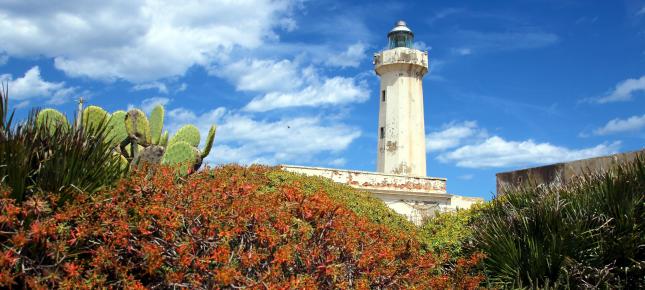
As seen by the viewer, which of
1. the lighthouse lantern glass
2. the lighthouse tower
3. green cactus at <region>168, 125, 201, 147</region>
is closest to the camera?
green cactus at <region>168, 125, 201, 147</region>

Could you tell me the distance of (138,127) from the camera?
16.3 meters

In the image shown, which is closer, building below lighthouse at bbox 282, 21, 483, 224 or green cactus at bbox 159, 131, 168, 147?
green cactus at bbox 159, 131, 168, 147

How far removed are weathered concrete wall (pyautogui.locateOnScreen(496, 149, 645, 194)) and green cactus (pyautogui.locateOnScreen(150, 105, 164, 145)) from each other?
9.12 m

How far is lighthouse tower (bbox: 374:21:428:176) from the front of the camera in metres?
32.7

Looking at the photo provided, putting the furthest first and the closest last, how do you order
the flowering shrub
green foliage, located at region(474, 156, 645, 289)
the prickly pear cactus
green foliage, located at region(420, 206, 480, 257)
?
1. the prickly pear cactus
2. green foliage, located at region(420, 206, 480, 257)
3. green foliage, located at region(474, 156, 645, 289)
4. the flowering shrub

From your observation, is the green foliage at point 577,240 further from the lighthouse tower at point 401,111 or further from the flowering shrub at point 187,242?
the lighthouse tower at point 401,111

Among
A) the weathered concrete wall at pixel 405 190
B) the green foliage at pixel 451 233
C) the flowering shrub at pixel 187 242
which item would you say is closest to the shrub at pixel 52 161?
the flowering shrub at pixel 187 242

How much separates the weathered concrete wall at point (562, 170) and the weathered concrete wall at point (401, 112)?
17.7 metres

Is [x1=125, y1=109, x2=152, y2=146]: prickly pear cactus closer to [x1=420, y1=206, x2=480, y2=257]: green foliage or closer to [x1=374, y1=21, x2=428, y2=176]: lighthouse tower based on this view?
[x1=420, y1=206, x2=480, y2=257]: green foliage

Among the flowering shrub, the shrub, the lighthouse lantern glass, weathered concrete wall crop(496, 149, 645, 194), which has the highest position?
the lighthouse lantern glass

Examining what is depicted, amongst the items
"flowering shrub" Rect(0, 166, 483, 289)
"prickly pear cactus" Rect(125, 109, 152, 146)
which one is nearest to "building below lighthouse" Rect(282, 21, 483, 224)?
"prickly pear cactus" Rect(125, 109, 152, 146)

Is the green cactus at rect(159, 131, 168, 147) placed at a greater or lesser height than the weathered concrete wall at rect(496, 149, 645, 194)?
greater

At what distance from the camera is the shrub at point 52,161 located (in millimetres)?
5938

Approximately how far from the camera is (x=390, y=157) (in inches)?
1291
